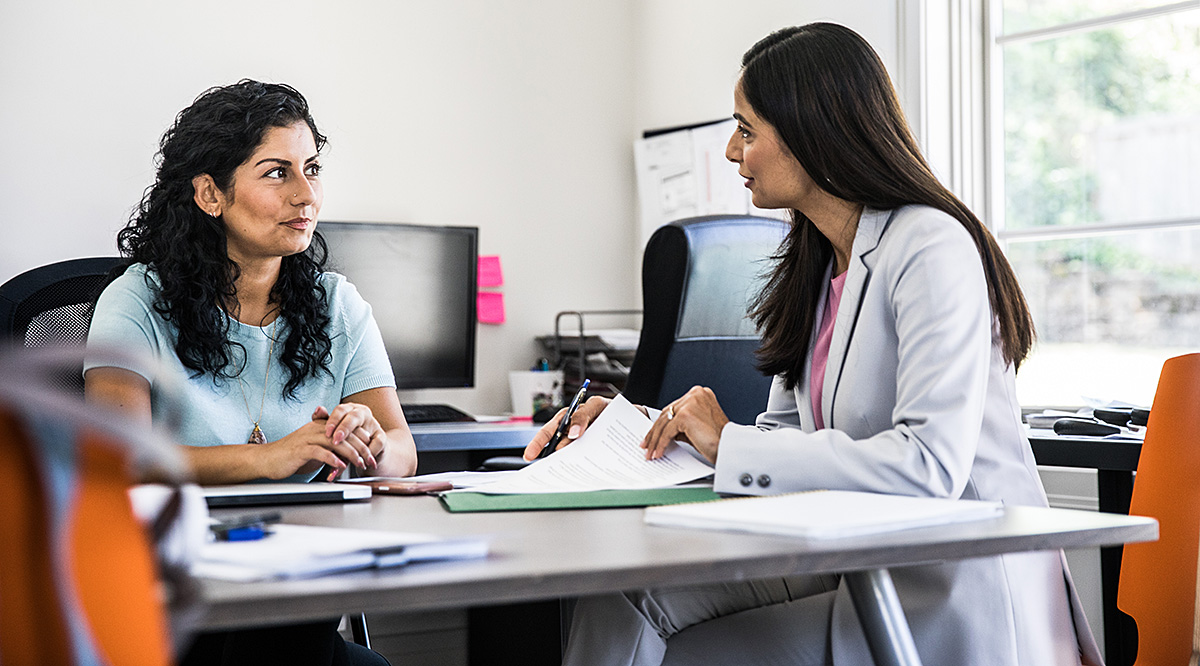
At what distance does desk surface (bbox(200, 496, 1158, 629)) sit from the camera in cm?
64

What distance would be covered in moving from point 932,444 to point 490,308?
232 centimetres

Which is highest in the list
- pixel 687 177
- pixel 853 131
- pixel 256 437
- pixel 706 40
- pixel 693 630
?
pixel 706 40

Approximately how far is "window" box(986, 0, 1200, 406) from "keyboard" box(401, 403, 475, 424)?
1.43 m

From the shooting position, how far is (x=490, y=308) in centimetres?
331

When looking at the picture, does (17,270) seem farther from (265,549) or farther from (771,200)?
(265,549)

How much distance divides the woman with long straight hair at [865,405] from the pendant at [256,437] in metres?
0.47

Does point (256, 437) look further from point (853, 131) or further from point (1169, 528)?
point (1169, 528)

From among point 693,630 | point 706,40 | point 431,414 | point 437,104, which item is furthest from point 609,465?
point 706,40

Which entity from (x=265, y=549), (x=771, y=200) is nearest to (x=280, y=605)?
(x=265, y=549)

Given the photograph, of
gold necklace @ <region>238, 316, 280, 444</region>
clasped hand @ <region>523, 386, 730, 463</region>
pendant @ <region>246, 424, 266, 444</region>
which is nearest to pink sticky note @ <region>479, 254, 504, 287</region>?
gold necklace @ <region>238, 316, 280, 444</region>

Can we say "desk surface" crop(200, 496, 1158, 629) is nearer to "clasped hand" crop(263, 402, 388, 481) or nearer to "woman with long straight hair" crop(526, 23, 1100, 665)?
"woman with long straight hair" crop(526, 23, 1100, 665)

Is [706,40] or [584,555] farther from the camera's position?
[706,40]

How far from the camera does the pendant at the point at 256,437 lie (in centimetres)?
164

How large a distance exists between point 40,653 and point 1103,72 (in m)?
2.79
